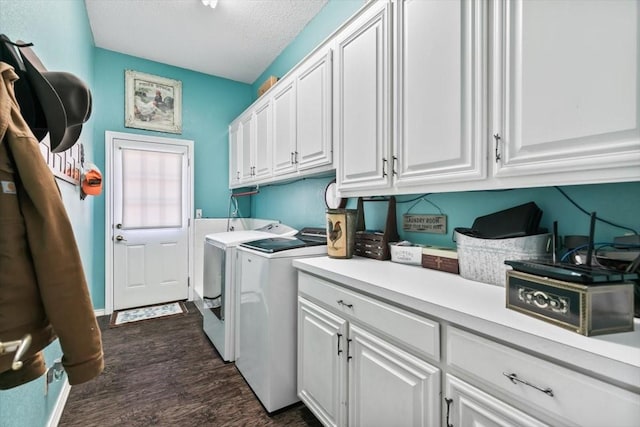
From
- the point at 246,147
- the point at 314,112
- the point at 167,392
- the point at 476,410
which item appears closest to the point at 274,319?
the point at 167,392

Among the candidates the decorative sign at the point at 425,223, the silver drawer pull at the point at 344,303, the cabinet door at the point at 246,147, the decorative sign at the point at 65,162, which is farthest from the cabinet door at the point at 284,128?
the decorative sign at the point at 65,162

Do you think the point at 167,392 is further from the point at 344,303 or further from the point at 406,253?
the point at 406,253

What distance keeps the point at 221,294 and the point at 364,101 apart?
181cm

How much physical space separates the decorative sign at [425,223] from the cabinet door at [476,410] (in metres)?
0.83

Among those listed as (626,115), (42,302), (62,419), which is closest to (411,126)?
(626,115)

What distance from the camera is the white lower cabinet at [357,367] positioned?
1.06 metres

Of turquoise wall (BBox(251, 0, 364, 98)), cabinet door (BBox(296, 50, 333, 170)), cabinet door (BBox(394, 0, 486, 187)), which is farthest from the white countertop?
turquoise wall (BBox(251, 0, 364, 98))

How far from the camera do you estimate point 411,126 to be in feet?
4.69

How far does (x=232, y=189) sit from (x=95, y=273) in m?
1.89

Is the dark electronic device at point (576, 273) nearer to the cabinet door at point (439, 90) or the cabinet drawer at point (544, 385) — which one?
the cabinet drawer at point (544, 385)

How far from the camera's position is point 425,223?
1.70 metres

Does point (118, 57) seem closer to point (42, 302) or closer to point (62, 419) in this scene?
point (62, 419)

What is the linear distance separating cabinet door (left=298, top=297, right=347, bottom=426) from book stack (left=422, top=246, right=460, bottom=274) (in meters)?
0.52

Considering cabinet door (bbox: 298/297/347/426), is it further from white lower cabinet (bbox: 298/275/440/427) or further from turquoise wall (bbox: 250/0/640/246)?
turquoise wall (bbox: 250/0/640/246)
